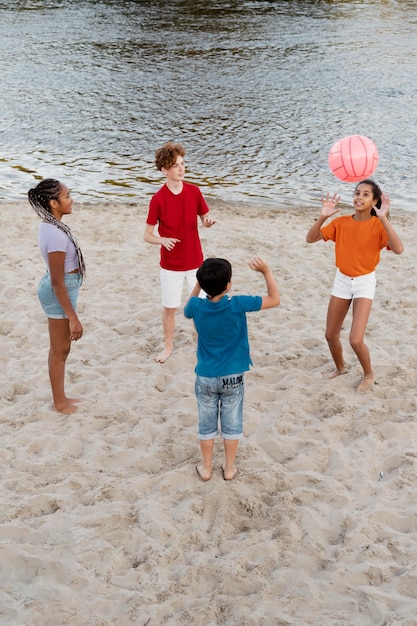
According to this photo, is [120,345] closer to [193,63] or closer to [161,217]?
[161,217]

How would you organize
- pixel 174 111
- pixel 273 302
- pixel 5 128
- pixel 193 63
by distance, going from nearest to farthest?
pixel 273 302 → pixel 5 128 → pixel 174 111 → pixel 193 63

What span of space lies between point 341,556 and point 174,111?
15461 mm

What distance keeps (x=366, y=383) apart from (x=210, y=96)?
48.9ft

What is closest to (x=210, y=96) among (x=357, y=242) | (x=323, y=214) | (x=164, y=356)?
(x=164, y=356)

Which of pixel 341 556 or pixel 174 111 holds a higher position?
pixel 174 111

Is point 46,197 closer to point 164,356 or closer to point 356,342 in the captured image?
point 164,356

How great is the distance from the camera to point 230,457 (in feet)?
16.7

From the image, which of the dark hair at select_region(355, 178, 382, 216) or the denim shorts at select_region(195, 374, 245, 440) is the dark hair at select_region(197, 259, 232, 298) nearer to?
the denim shorts at select_region(195, 374, 245, 440)

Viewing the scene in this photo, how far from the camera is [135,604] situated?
13.3ft

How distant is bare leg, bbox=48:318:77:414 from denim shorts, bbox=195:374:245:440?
4.69 ft

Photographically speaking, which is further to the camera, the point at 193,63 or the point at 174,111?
the point at 193,63

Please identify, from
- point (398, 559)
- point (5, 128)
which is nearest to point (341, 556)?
point (398, 559)

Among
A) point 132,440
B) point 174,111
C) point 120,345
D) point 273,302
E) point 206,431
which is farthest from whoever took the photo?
point 174,111

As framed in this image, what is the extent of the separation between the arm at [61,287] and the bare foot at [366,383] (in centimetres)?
259
